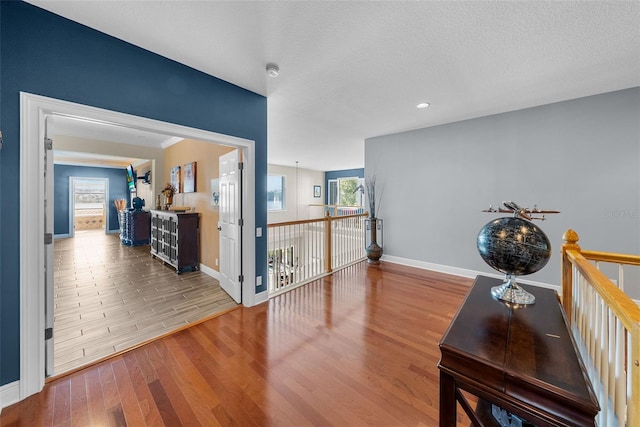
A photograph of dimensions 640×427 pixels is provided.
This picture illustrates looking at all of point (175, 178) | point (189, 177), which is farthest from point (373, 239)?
point (175, 178)

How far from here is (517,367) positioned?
31.4 inches

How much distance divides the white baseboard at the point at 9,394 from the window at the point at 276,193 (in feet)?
24.5

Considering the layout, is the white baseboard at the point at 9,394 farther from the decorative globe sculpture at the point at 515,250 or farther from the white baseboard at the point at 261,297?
the decorative globe sculpture at the point at 515,250

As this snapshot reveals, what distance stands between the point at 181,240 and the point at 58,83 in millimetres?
2896

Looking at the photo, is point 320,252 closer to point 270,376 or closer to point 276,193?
point 270,376

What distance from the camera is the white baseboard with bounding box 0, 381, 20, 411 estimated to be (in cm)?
149

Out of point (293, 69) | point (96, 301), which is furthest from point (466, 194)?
point (96, 301)

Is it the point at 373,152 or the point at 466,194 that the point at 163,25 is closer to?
the point at 373,152

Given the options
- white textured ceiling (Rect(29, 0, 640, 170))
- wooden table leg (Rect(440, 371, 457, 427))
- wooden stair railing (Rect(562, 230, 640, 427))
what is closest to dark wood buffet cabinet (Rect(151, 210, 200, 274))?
white textured ceiling (Rect(29, 0, 640, 170))

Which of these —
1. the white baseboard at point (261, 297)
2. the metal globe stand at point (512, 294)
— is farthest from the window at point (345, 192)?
the metal globe stand at point (512, 294)

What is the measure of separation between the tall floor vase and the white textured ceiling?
7.57 feet

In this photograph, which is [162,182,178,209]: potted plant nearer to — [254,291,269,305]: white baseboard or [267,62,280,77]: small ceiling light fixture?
[254,291,269,305]: white baseboard

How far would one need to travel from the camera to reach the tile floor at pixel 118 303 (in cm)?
214

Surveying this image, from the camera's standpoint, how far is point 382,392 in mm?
1592
